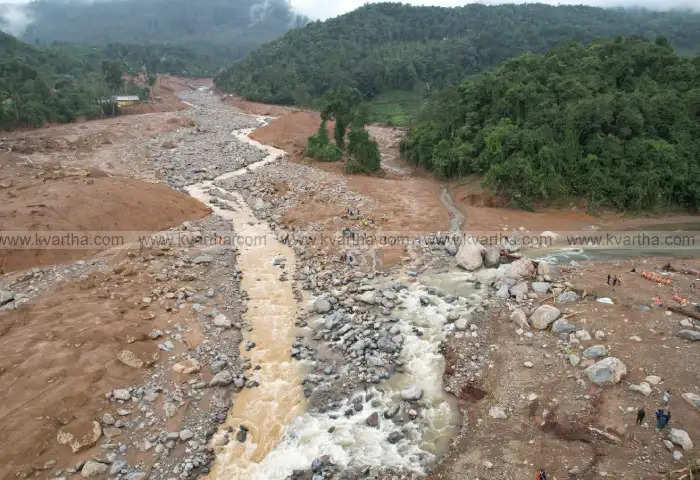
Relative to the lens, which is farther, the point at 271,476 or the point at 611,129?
the point at 611,129

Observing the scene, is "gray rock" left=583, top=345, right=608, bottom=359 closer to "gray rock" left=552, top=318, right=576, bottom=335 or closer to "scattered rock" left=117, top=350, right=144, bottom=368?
"gray rock" left=552, top=318, right=576, bottom=335

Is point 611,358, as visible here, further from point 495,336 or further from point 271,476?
point 271,476

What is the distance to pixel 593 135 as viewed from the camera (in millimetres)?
28594

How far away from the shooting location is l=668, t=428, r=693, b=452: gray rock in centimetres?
998

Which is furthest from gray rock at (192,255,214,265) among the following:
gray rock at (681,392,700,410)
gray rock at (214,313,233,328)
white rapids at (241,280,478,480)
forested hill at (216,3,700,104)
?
forested hill at (216,3,700,104)

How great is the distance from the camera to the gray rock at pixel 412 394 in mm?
12422

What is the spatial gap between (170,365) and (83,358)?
7.97ft

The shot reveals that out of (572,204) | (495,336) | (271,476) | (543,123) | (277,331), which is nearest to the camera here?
(271,476)

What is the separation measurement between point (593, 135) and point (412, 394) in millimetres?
24283

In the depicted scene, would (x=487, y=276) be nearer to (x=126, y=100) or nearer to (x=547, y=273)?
(x=547, y=273)

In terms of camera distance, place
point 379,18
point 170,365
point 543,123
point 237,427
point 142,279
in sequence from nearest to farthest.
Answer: point 237,427 → point 170,365 → point 142,279 → point 543,123 → point 379,18

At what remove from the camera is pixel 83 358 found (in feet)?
42.3

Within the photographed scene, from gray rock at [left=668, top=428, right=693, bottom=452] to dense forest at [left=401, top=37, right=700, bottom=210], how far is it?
1930 cm

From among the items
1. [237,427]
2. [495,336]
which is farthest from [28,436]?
[495,336]
